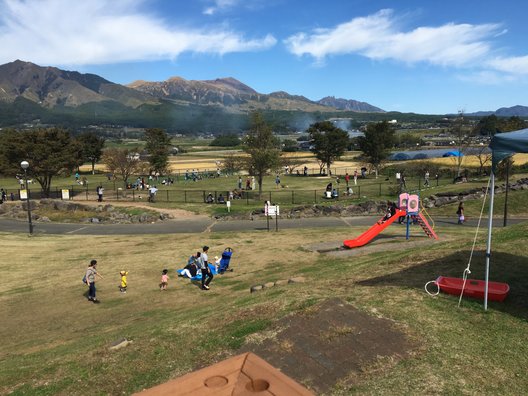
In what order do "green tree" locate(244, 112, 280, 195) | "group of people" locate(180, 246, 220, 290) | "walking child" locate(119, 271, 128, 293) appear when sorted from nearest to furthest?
"group of people" locate(180, 246, 220, 290)
"walking child" locate(119, 271, 128, 293)
"green tree" locate(244, 112, 280, 195)

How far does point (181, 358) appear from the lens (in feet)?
25.7

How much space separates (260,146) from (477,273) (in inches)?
1360

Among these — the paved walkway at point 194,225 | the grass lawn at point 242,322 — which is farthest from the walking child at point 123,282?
the paved walkway at point 194,225

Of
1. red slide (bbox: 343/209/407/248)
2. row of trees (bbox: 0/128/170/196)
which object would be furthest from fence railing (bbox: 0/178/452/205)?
red slide (bbox: 343/209/407/248)

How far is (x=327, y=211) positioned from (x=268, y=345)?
27615 millimetres

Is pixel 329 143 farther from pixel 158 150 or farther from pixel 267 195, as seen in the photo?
pixel 158 150

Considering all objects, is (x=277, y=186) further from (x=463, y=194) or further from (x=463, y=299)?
(x=463, y=299)

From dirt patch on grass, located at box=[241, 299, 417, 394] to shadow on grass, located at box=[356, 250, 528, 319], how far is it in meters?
2.50

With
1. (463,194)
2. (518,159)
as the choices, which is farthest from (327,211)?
(518,159)

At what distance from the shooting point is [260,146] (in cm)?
4378

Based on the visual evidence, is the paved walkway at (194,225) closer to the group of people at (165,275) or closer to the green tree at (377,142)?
the group of people at (165,275)

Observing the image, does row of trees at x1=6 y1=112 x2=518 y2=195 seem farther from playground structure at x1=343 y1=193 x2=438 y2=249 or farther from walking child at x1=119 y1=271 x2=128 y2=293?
walking child at x1=119 y1=271 x2=128 y2=293

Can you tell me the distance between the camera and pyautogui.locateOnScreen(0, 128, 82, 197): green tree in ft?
156

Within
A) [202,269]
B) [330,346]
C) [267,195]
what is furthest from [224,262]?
[267,195]
